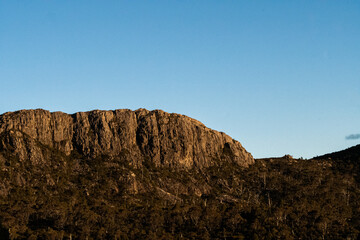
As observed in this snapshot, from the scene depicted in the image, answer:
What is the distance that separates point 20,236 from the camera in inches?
7126

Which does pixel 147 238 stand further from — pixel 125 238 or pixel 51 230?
pixel 51 230

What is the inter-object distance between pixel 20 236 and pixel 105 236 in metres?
31.4

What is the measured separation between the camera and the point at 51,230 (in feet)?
629

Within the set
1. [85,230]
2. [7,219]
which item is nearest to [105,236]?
[85,230]

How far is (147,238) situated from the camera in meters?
199

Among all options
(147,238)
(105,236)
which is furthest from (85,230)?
(147,238)

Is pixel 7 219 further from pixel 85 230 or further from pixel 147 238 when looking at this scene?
pixel 147 238

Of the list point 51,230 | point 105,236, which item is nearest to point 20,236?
point 51,230

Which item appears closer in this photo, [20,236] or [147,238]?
[20,236]

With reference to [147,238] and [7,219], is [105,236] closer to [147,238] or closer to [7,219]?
[147,238]

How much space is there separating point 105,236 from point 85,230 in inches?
295

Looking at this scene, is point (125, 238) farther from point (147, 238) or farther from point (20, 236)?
point (20, 236)

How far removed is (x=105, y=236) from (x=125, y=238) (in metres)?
7.59

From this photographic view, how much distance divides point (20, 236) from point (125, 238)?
36561mm
